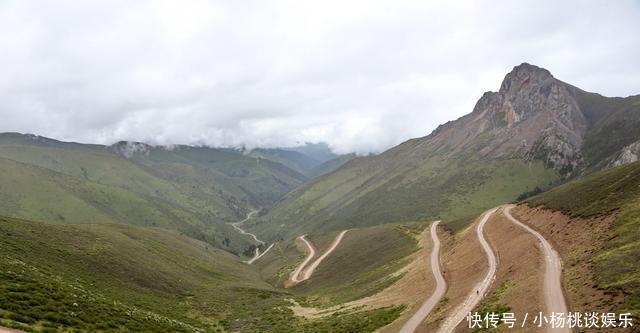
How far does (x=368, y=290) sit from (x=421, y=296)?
71.5 feet

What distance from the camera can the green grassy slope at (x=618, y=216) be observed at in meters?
38.5

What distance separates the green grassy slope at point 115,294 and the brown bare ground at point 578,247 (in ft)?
72.5

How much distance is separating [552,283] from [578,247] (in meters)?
14.7

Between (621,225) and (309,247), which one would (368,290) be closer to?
(621,225)

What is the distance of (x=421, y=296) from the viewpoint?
60688mm

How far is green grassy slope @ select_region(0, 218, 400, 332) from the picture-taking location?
114 feet

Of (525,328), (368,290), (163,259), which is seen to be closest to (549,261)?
(525,328)

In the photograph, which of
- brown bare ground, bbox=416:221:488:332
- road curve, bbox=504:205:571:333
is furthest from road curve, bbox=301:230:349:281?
road curve, bbox=504:205:571:333

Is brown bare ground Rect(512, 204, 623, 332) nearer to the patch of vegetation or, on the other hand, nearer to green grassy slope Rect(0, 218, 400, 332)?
green grassy slope Rect(0, 218, 400, 332)

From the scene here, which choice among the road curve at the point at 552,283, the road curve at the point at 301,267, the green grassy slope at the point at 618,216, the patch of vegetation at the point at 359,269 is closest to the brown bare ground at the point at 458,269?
the road curve at the point at 552,283

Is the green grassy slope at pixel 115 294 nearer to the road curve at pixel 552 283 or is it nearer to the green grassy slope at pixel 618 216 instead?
the road curve at pixel 552 283

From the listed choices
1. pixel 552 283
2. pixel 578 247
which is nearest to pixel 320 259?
pixel 578 247

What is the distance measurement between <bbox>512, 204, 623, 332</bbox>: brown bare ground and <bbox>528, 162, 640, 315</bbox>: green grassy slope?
118 centimetres

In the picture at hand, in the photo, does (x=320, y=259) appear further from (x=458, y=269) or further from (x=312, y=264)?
(x=458, y=269)
